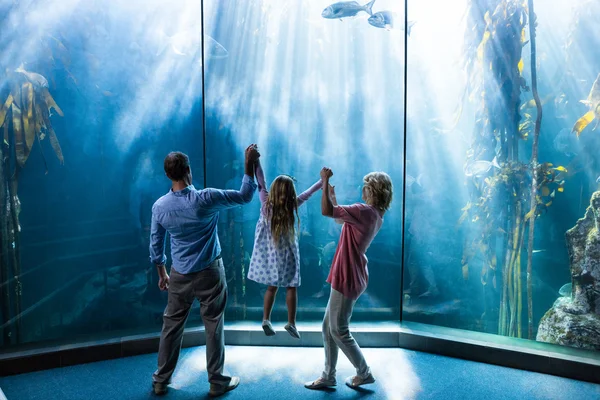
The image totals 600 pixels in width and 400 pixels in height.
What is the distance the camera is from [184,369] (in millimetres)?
3182

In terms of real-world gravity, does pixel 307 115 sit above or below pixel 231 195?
above

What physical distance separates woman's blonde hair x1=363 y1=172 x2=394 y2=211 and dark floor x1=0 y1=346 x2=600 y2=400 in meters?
1.36

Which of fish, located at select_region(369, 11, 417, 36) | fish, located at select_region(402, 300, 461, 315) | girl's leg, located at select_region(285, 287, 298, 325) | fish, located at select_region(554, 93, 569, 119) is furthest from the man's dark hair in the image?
fish, located at select_region(554, 93, 569, 119)

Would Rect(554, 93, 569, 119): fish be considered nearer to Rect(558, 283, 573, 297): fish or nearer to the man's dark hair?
Rect(558, 283, 573, 297): fish

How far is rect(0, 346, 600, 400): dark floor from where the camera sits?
2.75m

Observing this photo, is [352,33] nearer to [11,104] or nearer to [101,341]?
[11,104]

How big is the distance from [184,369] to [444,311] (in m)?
3.29

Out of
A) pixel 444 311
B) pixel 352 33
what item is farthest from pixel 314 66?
pixel 444 311

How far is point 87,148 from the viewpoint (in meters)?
3.90

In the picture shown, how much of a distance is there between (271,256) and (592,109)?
3368 mm

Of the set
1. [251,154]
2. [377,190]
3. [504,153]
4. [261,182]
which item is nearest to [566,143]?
[504,153]

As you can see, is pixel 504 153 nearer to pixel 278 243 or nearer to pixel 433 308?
pixel 433 308

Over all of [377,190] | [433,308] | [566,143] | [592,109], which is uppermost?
[592,109]

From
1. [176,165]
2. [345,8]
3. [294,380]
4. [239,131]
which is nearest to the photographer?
[176,165]
